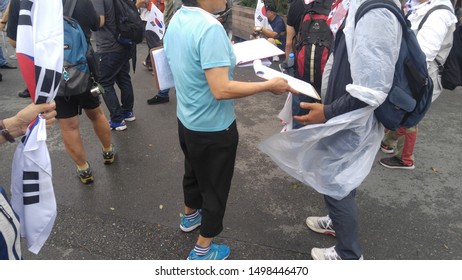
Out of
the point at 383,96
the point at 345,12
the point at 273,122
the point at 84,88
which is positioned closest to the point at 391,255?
the point at 383,96

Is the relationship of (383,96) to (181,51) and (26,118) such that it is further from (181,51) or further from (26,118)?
(26,118)

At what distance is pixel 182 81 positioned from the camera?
1.88 metres

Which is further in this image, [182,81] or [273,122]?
[273,122]

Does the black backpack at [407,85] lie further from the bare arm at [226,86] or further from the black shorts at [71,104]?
the black shorts at [71,104]

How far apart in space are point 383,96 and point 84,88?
2.22 m

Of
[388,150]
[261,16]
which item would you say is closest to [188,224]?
[388,150]

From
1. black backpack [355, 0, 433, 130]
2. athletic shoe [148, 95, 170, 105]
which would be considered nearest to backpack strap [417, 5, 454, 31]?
black backpack [355, 0, 433, 130]

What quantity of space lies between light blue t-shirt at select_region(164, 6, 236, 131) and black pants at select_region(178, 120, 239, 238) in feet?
0.19

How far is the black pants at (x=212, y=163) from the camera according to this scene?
1967 millimetres

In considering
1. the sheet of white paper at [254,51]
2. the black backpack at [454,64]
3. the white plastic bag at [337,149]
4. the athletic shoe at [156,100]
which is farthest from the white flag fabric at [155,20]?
the black backpack at [454,64]

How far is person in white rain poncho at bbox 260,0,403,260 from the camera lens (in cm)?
160

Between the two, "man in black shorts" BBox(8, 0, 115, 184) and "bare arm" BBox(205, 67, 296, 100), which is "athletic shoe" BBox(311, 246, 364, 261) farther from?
"man in black shorts" BBox(8, 0, 115, 184)

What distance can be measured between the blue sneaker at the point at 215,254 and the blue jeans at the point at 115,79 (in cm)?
232

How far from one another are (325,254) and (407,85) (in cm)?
123
